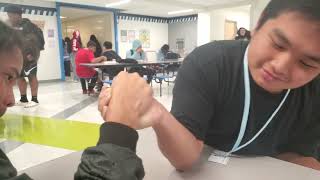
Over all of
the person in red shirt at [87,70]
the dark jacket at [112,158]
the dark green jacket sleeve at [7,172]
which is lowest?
the person in red shirt at [87,70]

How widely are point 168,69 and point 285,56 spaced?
6.06 metres

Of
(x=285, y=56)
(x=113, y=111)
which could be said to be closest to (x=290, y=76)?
(x=285, y=56)

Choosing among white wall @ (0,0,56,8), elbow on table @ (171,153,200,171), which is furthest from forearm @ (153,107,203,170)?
white wall @ (0,0,56,8)

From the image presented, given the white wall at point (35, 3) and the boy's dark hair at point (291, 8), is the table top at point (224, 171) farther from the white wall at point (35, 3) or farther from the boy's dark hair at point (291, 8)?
the white wall at point (35, 3)

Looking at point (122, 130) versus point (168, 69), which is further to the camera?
point (168, 69)

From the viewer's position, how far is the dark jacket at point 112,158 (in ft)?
1.48

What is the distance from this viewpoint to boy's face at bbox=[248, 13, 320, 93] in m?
0.65

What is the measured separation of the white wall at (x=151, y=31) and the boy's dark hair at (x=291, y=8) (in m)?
10.2

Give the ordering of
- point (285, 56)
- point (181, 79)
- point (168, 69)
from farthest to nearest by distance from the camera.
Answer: point (168, 69)
point (181, 79)
point (285, 56)

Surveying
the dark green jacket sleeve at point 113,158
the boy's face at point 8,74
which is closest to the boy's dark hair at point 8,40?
the boy's face at point 8,74

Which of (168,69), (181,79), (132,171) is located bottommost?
(168,69)

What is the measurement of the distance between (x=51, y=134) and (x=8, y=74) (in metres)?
1.87

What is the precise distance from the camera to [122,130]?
1.60 feet

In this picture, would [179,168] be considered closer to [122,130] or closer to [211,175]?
[211,175]
